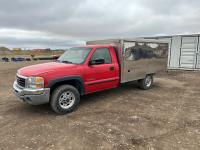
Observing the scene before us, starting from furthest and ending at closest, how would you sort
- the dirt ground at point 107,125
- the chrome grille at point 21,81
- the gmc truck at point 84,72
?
the chrome grille at point 21,81
the gmc truck at point 84,72
the dirt ground at point 107,125

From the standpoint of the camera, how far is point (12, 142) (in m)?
3.31

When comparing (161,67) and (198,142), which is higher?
(161,67)

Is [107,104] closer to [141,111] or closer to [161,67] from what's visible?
[141,111]

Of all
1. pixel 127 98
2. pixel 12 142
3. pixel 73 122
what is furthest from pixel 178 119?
pixel 12 142

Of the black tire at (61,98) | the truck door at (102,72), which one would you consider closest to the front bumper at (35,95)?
the black tire at (61,98)

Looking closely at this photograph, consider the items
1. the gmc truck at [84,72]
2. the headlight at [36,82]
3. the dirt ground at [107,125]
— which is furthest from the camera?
the gmc truck at [84,72]

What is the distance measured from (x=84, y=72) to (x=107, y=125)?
5.66 feet

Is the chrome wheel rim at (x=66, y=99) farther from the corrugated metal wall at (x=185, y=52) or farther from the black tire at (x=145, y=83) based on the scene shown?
the corrugated metal wall at (x=185, y=52)

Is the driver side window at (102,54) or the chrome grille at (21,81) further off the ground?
the driver side window at (102,54)

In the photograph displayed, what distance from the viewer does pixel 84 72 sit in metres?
4.98

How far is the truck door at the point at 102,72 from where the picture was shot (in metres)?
5.16

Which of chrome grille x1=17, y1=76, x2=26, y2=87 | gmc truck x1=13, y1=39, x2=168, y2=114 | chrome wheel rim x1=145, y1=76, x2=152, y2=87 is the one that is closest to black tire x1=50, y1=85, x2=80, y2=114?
gmc truck x1=13, y1=39, x2=168, y2=114

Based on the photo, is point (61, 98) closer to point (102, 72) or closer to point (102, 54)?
point (102, 72)

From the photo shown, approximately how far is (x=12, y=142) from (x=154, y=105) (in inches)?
160
